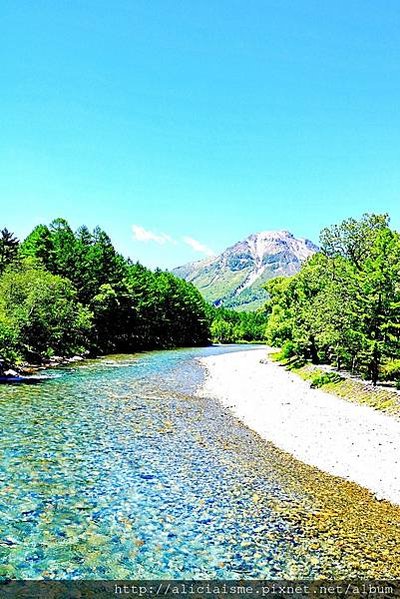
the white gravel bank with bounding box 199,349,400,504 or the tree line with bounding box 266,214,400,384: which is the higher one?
the tree line with bounding box 266,214,400,384

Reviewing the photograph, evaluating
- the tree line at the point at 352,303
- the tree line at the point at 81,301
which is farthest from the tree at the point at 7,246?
the tree line at the point at 352,303

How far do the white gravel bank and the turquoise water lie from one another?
1856 millimetres

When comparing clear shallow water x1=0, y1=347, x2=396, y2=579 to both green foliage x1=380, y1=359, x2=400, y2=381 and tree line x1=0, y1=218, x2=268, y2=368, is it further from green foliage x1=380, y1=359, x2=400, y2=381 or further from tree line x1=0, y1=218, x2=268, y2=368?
tree line x1=0, y1=218, x2=268, y2=368

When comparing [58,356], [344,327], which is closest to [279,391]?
[344,327]

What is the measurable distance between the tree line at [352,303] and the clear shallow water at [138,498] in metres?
15.3

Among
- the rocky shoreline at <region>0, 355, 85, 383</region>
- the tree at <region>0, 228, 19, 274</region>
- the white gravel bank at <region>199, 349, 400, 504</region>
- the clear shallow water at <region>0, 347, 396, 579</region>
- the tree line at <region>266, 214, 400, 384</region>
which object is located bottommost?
the white gravel bank at <region>199, 349, 400, 504</region>

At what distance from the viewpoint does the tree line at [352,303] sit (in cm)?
3731

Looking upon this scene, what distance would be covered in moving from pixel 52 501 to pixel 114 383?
97.4ft

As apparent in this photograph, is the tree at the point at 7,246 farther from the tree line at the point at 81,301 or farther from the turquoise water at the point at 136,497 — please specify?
the turquoise water at the point at 136,497

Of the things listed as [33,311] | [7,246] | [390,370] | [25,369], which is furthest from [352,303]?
[7,246]

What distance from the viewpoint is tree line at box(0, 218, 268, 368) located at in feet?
192

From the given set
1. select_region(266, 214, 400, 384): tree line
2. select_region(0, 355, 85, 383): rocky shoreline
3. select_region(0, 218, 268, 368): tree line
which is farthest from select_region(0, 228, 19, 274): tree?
select_region(266, 214, 400, 384): tree line

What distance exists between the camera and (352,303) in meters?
39.6

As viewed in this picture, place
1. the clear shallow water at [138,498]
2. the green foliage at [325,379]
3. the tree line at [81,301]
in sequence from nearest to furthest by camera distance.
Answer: the clear shallow water at [138,498]
the green foliage at [325,379]
the tree line at [81,301]
